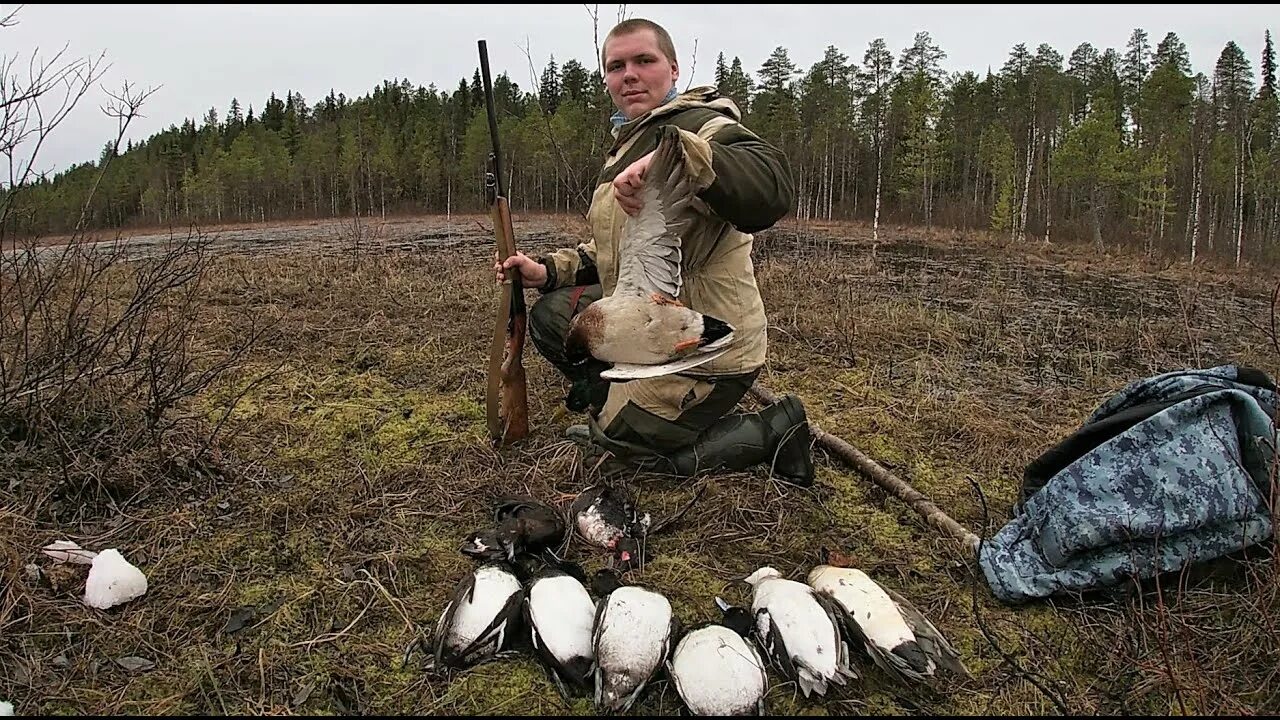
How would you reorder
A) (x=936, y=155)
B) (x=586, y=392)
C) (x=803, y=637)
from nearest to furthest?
(x=803, y=637), (x=586, y=392), (x=936, y=155)

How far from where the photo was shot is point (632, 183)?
249 centimetres

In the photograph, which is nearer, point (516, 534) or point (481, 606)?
point (481, 606)

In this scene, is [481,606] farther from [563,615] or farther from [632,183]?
[632,183]

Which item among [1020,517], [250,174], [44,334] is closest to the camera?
[1020,517]

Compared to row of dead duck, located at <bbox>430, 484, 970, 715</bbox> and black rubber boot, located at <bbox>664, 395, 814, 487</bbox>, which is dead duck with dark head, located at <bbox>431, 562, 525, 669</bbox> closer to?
row of dead duck, located at <bbox>430, 484, 970, 715</bbox>

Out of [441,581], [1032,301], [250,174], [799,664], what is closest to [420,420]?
[441,581]

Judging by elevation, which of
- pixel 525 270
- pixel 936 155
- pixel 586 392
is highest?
pixel 936 155

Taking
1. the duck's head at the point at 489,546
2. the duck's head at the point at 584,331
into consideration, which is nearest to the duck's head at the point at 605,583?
the duck's head at the point at 489,546

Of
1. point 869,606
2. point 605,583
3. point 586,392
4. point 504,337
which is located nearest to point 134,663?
point 605,583

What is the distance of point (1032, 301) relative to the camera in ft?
33.0

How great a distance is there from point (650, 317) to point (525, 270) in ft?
4.27

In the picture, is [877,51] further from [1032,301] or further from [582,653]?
[582,653]

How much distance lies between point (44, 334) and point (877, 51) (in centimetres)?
4447

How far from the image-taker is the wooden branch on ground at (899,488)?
9.82 ft
